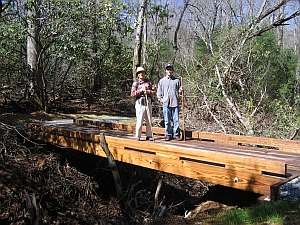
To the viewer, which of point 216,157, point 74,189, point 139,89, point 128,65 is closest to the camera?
point 216,157

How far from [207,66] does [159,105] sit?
2.38 meters

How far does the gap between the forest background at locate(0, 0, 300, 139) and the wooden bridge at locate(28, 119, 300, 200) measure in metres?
1.74

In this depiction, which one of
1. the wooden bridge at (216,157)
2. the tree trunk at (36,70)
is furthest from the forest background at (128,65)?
the wooden bridge at (216,157)

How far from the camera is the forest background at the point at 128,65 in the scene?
1015 cm

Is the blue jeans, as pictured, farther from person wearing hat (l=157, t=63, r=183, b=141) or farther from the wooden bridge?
the wooden bridge

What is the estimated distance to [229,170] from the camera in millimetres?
4598

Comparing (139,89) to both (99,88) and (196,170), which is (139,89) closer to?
(196,170)

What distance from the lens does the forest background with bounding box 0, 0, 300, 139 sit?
1015cm

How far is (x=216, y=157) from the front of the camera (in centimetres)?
477

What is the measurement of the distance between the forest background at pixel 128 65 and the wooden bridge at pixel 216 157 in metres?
1.74

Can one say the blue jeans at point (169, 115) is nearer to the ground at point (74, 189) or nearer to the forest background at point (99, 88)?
the forest background at point (99, 88)

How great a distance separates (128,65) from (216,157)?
499 inches

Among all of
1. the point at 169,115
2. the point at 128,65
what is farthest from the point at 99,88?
the point at 169,115

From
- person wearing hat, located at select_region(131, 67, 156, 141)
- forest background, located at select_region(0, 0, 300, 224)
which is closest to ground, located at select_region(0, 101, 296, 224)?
forest background, located at select_region(0, 0, 300, 224)
